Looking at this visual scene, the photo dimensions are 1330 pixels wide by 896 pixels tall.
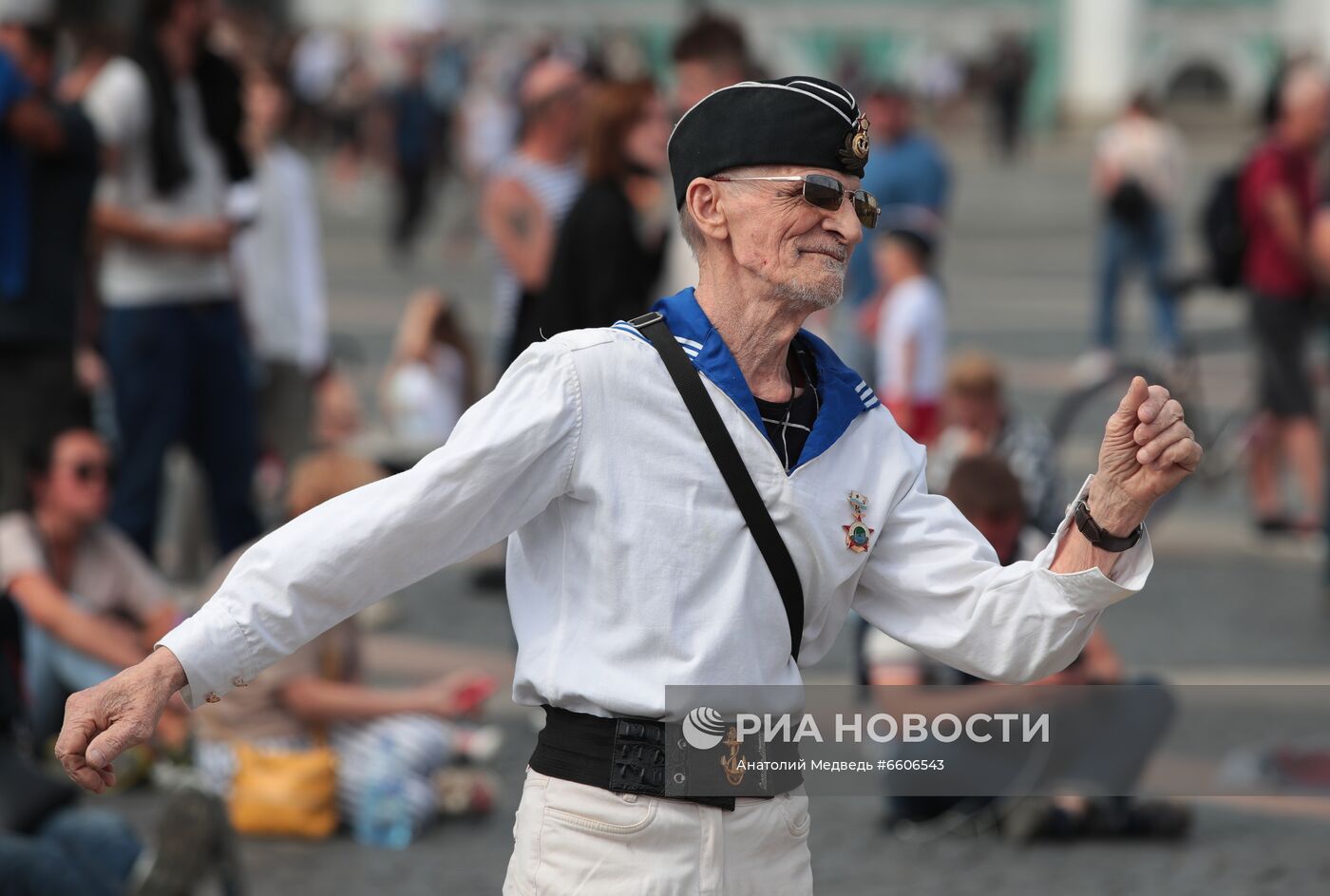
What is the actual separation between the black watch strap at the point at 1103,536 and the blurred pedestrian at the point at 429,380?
625 centimetres

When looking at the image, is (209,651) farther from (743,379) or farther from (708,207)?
(708,207)

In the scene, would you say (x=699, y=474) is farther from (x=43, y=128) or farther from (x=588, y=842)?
(x=43, y=128)

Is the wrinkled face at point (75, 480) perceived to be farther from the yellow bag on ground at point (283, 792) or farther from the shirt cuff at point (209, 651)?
the shirt cuff at point (209, 651)

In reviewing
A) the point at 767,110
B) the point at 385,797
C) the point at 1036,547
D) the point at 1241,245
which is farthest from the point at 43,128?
the point at 1241,245

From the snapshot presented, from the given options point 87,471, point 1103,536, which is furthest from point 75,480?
point 1103,536

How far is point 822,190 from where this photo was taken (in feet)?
8.77

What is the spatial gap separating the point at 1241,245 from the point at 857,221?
7004 millimetres

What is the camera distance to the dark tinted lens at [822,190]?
2668 mm

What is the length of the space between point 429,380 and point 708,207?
645 centimetres

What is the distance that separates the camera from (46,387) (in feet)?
21.8

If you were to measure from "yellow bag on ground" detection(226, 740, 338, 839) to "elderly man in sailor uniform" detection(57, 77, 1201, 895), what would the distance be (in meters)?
2.76

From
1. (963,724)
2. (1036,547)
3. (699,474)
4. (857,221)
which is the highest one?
(857,221)

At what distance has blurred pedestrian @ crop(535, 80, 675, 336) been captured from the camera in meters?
6.24

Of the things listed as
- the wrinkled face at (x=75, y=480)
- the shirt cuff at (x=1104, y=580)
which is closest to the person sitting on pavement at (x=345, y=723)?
the wrinkled face at (x=75, y=480)
